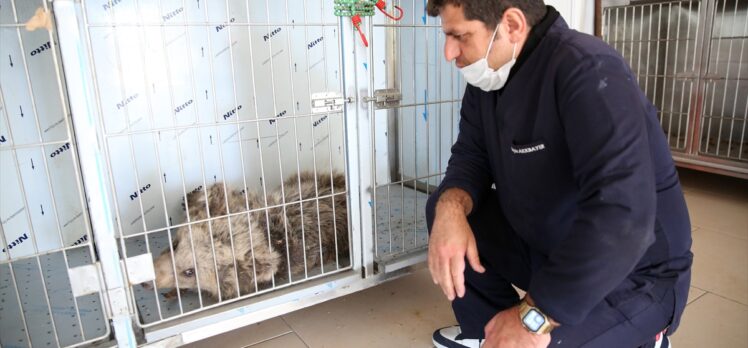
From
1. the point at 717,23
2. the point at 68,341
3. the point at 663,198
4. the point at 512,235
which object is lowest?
the point at 68,341

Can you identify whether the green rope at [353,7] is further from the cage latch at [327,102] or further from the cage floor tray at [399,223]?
the cage floor tray at [399,223]

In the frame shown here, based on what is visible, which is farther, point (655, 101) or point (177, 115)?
point (655, 101)

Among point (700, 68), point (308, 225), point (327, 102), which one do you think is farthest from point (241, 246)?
point (700, 68)

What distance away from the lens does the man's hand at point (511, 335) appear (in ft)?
3.17

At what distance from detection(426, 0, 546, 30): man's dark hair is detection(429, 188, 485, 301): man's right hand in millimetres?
437

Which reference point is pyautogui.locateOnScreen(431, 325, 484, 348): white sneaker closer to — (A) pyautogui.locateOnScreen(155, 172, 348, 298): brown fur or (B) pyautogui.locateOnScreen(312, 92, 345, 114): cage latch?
(A) pyautogui.locateOnScreen(155, 172, 348, 298): brown fur

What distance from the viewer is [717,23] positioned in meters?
2.92

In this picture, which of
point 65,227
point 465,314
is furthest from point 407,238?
point 65,227

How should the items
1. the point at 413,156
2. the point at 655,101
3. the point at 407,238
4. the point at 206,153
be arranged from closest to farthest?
the point at 407,238, the point at 206,153, the point at 413,156, the point at 655,101

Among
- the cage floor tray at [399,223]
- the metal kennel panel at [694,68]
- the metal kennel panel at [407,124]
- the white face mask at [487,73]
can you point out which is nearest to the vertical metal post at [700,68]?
the metal kennel panel at [694,68]

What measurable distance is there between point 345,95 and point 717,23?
2586 mm

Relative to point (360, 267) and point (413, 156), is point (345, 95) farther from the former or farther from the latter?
point (413, 156)

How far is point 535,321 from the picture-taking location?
3.14 ft

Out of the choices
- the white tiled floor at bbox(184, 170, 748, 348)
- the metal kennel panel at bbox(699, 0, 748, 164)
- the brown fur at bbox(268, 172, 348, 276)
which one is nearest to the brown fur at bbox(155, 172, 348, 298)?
the brown fur at bbox(268, 172, 348, 276)
